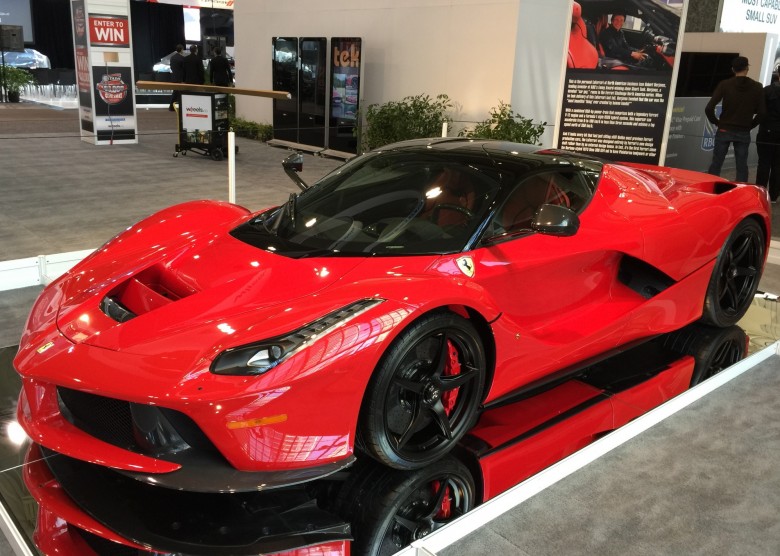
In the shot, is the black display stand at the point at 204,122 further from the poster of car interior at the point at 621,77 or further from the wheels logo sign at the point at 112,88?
the poster of car interior at the point at 621,77

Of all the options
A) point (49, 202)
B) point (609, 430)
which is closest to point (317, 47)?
point (49, 202)

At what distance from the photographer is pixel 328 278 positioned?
2.38 metres

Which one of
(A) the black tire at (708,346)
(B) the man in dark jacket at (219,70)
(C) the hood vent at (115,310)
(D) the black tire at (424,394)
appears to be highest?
(B) the man in dark jacket at (219,70)

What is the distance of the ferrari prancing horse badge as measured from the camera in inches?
99.4

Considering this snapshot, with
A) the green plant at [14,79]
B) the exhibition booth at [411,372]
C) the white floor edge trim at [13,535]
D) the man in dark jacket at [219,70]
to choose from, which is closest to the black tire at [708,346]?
the exhibition booth at [411,372]

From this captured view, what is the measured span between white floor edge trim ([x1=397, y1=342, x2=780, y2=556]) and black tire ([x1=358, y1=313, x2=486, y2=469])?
0.92 feet

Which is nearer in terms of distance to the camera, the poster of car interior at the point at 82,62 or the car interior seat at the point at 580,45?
the car interior seat at the point at 580,45

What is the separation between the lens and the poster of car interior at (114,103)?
1155cm

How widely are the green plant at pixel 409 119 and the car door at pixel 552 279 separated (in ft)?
21.8

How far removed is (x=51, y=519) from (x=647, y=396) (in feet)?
7.81

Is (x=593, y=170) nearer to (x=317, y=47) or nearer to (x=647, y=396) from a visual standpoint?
(x=647, y=396)

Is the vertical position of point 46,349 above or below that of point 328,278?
below

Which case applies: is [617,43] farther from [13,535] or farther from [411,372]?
[13,535]

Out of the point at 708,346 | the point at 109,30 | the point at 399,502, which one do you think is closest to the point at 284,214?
the point at 399,502
